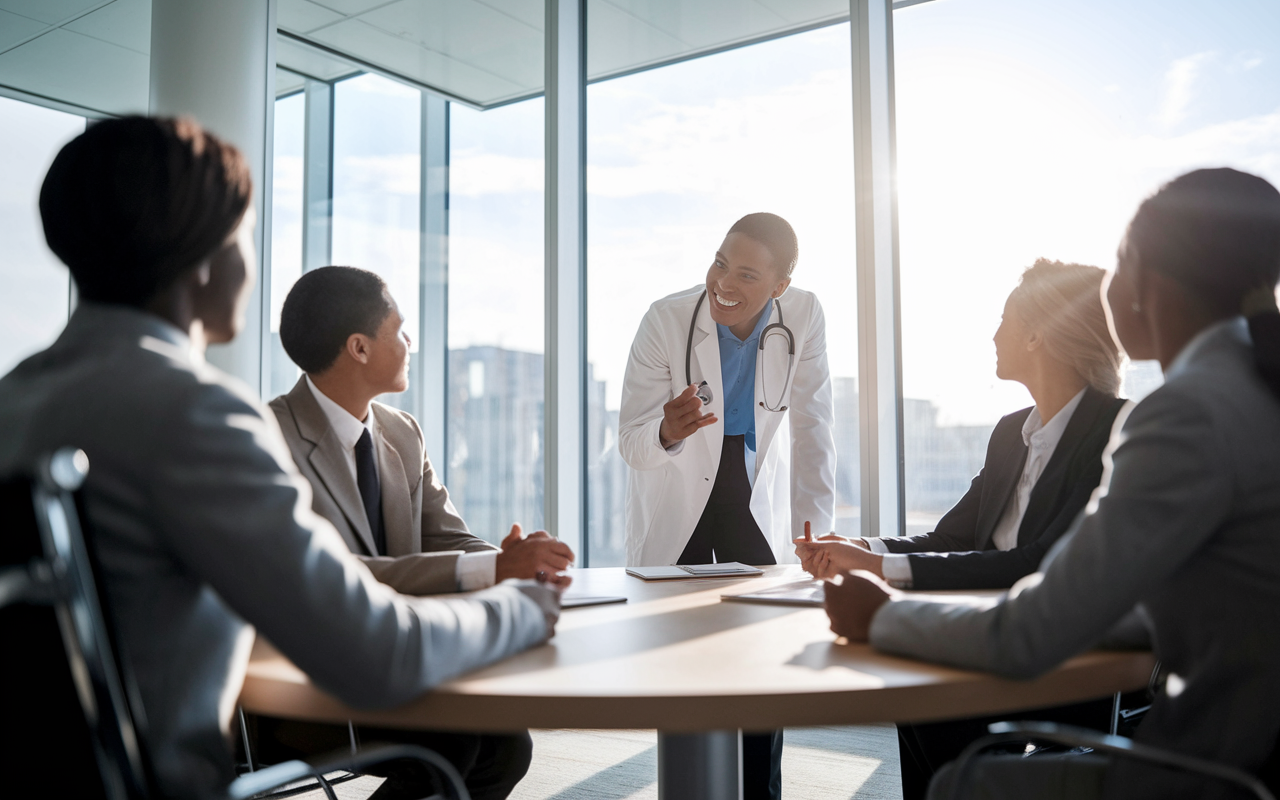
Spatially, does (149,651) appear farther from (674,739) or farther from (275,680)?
(674,739)

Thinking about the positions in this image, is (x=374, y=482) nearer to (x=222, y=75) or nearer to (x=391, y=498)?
(x=391, y=498)

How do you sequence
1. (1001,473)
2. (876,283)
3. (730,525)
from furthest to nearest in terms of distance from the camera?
(876,283)
(730,525)
(1001,473)

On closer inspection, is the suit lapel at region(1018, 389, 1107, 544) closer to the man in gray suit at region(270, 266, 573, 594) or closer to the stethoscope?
the man in gray suit at region(270, 266, 573, 594)

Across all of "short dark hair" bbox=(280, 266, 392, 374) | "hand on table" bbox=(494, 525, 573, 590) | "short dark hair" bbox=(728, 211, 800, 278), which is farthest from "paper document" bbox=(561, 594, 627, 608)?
"short dark hair" bbox=(728, 211, 800, 278)

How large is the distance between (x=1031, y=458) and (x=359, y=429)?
5.03ft

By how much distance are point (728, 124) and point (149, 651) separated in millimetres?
3848

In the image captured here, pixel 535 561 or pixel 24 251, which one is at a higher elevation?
pixel 24 251

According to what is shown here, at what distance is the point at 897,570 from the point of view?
1819 millimetres

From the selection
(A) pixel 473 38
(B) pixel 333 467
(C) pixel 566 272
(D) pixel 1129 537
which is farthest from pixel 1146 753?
(A) pixel 473 38

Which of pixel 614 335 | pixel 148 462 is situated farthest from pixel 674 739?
pixel 614 335

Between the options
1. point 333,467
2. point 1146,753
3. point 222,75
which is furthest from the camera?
point 222,75

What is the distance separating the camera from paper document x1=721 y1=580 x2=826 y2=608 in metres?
1.65

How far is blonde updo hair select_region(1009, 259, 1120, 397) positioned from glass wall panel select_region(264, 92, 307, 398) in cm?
385

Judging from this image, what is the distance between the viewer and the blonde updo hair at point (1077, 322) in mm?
2029
